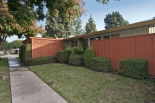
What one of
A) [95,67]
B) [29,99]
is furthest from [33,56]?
[29,99]

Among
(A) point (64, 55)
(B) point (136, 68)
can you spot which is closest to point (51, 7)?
(B) point (136, 68)

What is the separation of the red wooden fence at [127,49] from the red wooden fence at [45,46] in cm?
615

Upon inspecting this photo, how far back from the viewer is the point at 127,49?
703cm

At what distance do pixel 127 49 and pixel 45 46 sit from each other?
9137 mm

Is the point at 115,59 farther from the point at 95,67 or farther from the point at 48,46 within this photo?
the point at 48,46

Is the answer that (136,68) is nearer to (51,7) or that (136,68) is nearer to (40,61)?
(51,7)

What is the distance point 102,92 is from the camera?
436cm

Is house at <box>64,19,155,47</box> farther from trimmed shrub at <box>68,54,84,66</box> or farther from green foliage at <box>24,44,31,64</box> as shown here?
green foliage at <box>24,44,31,64</box>

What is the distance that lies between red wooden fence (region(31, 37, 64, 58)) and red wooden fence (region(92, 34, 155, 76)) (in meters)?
6.15

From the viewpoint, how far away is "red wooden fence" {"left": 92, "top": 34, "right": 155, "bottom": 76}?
586 cm

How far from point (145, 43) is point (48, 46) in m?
10.1

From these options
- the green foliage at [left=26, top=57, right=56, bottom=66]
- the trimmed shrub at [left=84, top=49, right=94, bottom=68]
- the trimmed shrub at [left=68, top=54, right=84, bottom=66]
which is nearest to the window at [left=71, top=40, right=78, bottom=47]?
the green foliage at [left=26, top=57, right=56, bottom=66]

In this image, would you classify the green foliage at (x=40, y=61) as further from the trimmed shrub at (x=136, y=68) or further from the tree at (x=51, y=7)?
the trimmed shrub at (x=136, y=68)

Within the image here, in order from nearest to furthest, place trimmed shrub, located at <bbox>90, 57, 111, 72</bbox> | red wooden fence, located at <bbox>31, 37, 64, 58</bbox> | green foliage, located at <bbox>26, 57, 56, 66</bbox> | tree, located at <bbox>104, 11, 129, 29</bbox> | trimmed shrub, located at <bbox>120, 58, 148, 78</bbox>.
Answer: trimmed shrub, located at <bbox>120, 58, 148, 78</bbox> < trimmed shrub, located at <bbox>90, 57, 111, 72</bbox> < green foliage, located at <bbox>26, 57, 56, 66</bbox> < red wooden fence, located at <bbox>31, 37, 64, 58</bbox> < tree, located at <bbox>104, 11, 129, 29</bbox>
